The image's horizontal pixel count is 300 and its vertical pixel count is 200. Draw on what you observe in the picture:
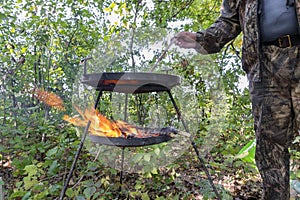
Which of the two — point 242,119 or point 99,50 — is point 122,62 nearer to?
point 99,50

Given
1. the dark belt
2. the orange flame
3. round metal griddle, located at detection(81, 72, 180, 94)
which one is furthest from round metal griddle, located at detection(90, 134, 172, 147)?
the orange flame

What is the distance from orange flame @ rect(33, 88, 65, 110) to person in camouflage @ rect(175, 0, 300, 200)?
95.1 inches

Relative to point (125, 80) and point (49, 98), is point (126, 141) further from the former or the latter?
point (49, 98)

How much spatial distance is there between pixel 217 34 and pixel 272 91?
19.3 inches

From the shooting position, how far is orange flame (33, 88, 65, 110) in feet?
10.9

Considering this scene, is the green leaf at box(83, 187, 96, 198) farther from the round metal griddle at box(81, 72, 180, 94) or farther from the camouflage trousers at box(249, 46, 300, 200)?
the camouflage trousers at box(249, 46, 300, 200)

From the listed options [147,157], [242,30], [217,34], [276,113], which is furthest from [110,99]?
[276,113]

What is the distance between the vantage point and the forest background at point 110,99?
6.19ft

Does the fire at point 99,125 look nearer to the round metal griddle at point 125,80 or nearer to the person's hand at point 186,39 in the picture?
the round metal griddle at point 125,80

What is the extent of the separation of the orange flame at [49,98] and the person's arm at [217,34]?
2340 millimetres

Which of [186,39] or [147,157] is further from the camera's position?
[147,157]

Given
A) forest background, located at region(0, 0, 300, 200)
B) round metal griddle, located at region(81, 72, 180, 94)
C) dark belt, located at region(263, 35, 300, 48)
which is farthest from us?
forest background, located at region(0, 0, 300, 200)

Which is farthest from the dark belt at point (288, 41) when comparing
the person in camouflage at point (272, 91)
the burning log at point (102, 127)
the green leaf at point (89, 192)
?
the green leaf at point (89, 192)

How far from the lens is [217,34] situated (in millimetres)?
1604
